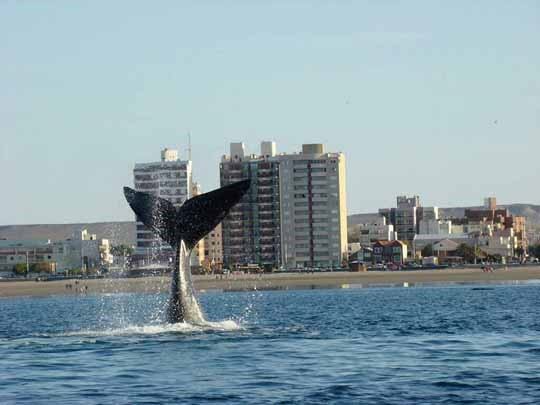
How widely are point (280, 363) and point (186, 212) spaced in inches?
347

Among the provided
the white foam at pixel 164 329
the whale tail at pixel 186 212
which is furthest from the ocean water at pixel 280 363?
the whale tail at pixel 186 212

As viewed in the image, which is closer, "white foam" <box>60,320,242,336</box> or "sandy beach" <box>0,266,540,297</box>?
"white foam" <box>60,320,242,336</box>

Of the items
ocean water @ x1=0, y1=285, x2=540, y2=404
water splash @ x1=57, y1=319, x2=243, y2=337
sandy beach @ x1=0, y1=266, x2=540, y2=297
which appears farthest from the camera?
sandy beach @ x1=0, y1=266, x2=540, y2=297

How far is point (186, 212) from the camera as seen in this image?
44.9 m

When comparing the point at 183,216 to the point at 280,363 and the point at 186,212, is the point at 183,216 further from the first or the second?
the point at 280,363

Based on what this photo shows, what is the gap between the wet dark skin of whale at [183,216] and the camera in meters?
44.0

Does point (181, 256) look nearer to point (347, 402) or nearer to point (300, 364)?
point (300, 364)

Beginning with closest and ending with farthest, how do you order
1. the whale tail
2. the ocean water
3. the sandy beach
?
the ocean water, the whale tail, the sandy beach

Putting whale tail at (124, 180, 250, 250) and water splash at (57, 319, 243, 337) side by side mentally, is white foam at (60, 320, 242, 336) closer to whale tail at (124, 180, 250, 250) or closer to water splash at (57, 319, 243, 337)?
water splash at (57, 319, 243, 337)

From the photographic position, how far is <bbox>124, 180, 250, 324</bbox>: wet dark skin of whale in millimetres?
44000

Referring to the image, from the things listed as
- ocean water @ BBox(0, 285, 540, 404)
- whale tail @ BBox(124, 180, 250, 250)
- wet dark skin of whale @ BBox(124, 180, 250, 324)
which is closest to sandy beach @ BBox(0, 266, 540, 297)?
ocean water @ BBox(0, 285, 540, 404)

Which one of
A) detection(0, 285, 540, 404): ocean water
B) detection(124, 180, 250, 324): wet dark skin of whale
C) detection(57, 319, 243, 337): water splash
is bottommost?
detection(0, 285, 540, 404): ocean water

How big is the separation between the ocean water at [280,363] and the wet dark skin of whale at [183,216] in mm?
2642

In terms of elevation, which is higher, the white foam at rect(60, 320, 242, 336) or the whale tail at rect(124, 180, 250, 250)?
the whale tail at rect(124, 180, 250, 250)
